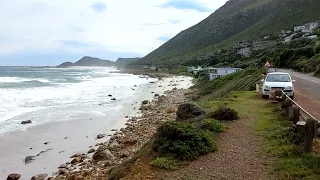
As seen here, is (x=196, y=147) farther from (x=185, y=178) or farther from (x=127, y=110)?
(x=127, y=110)

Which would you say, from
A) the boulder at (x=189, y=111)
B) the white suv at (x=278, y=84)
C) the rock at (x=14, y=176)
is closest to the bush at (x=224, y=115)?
the boulder at (x=189, y=111)

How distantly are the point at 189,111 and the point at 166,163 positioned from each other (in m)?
6.75

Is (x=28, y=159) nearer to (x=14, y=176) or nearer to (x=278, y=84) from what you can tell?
(x=14, y=176)

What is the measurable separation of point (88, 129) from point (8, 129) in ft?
16.4

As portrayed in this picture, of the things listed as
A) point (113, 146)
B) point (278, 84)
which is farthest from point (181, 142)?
point (278, 84)

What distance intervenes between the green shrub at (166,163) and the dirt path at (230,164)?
0.29 metres

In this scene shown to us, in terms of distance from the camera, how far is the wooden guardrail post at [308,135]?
26.3 feet

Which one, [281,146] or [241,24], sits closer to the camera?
[281,146]

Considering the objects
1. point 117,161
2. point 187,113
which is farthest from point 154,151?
point 187,113

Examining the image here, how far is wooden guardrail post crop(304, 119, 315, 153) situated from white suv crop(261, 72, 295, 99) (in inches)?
389

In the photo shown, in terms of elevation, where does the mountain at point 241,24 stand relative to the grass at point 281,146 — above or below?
above

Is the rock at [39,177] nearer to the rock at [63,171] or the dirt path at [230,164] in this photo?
the rock at [63,171]

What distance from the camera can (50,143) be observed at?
18.3 m

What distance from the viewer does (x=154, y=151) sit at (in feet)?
32.5
